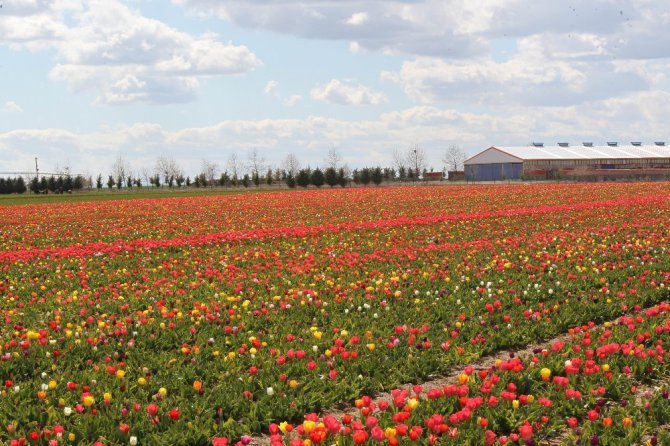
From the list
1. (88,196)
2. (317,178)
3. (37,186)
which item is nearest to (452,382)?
(88,196)

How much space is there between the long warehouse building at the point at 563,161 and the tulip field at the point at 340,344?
99761 millimetres

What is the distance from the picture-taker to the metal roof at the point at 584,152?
11988 cm

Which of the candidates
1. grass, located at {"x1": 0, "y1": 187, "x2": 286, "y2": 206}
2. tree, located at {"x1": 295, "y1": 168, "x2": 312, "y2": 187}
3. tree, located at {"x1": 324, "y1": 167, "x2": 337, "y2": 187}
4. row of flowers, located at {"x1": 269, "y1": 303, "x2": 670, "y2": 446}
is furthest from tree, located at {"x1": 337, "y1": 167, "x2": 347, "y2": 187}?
row of flowers, located at {"x1": 269, "y1": 303, "x2": 670, "y2": 446}

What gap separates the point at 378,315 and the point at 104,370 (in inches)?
159

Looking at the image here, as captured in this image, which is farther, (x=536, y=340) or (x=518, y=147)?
(x=518, y=147)

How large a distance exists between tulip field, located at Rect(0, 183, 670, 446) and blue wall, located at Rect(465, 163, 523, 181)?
334 ft

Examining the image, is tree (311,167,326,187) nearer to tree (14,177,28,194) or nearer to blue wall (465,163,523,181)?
blue wall (465,163,523,181)

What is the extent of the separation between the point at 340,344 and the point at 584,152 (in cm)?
12617

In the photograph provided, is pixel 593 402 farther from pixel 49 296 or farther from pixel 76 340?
pixel 49 296

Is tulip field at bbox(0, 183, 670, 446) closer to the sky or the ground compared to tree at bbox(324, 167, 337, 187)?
closer to the ground

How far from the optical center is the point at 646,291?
457 inches

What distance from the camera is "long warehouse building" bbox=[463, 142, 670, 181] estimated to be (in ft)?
379

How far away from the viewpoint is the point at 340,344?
797cm

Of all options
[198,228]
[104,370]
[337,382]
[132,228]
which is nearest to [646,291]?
[337,382]
